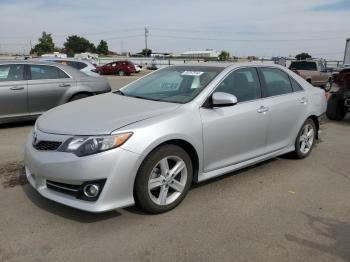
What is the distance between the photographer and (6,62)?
823 centimetres

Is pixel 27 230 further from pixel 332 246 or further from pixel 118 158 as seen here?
pixel 332 246

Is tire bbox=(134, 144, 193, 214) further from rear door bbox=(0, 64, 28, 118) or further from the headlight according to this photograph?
rear door bbox=(0, 64, 28, 118)

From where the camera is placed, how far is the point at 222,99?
4.34m

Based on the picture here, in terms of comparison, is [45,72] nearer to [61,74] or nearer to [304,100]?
[61,74]

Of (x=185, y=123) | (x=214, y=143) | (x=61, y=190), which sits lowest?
(x=61, y=190)

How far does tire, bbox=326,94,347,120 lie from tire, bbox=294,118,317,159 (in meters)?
3.86

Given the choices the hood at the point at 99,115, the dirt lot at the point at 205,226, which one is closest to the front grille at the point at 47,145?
the hood at the point at 99,115

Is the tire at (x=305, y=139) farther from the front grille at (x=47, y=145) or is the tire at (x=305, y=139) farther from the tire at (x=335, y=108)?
the tire at (x=335, y=108)

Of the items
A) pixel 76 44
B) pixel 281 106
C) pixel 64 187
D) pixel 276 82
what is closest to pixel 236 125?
pixel 281 106

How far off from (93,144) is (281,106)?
9.34 ft

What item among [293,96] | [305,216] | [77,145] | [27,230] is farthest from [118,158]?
[293,96]

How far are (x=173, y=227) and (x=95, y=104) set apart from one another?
69.7 inches

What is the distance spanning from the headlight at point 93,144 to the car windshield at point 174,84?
1045mm

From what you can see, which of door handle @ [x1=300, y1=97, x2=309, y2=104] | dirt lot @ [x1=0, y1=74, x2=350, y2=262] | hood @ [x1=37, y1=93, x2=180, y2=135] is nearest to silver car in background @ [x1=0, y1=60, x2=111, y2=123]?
dirt lot @ [x1=0, y1=74, x2=350, y2=262]
